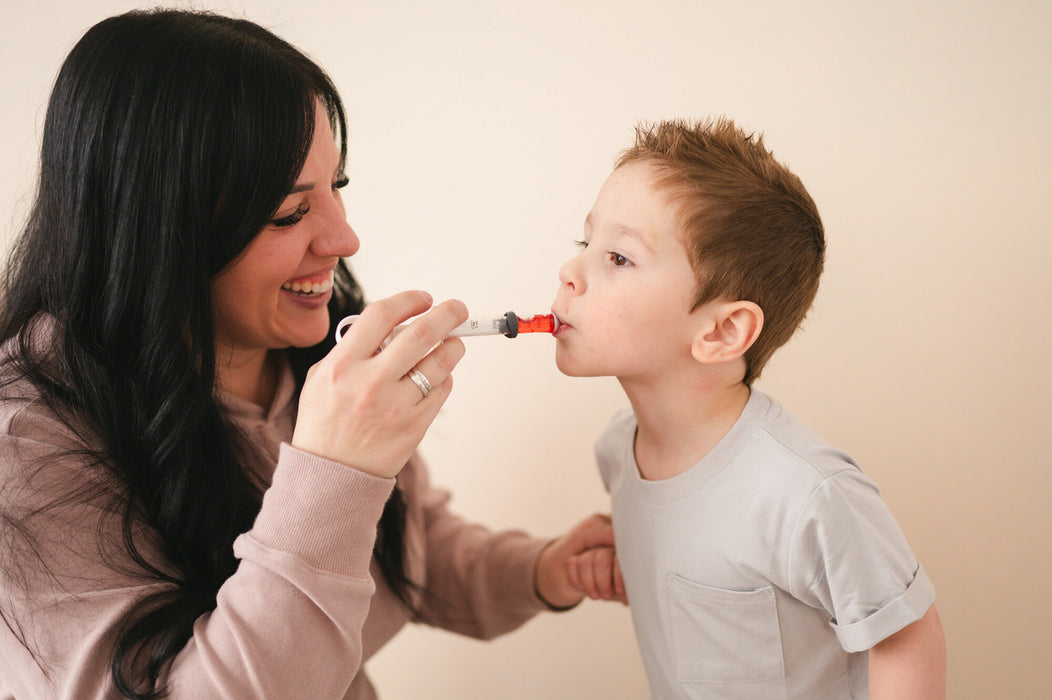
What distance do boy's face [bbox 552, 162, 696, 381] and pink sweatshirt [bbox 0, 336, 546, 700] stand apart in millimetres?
323

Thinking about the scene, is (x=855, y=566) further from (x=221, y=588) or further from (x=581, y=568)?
(x=221, y=588)

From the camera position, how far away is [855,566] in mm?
878

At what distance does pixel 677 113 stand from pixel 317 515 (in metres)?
0.92

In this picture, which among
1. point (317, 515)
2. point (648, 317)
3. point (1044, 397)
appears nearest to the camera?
point (317, 515)

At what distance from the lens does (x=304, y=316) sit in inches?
38.9

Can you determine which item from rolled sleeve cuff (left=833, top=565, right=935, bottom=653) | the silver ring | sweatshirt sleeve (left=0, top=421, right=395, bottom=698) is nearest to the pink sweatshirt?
sweatshirt sleeve (left=0, top=421, right=395, bottom=698)

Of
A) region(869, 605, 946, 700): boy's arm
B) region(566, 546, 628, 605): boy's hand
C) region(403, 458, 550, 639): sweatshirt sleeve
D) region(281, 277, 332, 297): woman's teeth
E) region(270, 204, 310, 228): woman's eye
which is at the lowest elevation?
region(403, 458, 550, 639): sweatshirt sleeve

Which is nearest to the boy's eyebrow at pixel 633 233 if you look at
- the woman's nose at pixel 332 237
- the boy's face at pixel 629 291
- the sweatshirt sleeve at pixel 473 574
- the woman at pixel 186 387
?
the boy's face at pixel 629 291

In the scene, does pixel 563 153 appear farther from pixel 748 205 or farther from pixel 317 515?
pixel 317 515

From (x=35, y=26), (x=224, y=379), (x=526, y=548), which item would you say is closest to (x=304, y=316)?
(x=224, y=379)

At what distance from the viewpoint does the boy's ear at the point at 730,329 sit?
0.97 metres

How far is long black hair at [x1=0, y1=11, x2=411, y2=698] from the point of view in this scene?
0.84m

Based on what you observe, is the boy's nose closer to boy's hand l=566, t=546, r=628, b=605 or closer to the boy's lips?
the boy's lips

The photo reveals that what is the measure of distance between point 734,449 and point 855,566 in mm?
201
